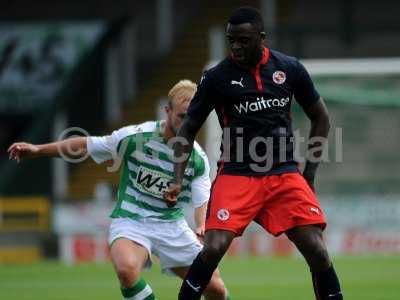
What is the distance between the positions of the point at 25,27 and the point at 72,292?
44.8 feet

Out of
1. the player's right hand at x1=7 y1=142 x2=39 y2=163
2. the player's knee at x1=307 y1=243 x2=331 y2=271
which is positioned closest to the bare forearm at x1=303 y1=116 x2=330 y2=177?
the player's knee at x1=307 y1=243 x2=331 y2=271

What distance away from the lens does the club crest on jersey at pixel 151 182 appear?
9.81 m

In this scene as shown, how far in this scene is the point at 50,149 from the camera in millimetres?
9586

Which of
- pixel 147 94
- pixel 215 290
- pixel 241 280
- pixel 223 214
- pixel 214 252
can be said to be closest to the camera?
pixel 214 252

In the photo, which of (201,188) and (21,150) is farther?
(201,188)

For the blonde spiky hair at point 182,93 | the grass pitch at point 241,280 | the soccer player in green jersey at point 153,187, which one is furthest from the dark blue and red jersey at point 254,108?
the grass pitch at point 241,280

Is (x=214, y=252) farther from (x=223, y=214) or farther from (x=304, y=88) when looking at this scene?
(x=304, y=88)

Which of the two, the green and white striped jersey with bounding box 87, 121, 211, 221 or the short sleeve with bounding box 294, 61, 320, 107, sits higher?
the short sleeve with bounding box 294, 61, 320, 107

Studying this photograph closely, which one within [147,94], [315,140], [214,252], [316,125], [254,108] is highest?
[254,108]

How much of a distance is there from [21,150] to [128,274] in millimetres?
1115

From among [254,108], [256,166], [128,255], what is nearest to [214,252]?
[256,166]

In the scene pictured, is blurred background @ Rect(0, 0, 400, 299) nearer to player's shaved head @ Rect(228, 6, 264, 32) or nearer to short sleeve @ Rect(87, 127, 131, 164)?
short sleeve @ Rect(87, 127, 131, 164)

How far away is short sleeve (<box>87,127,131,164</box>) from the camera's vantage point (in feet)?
31.9

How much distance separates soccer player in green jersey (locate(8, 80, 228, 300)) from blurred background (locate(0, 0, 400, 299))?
381 inches
